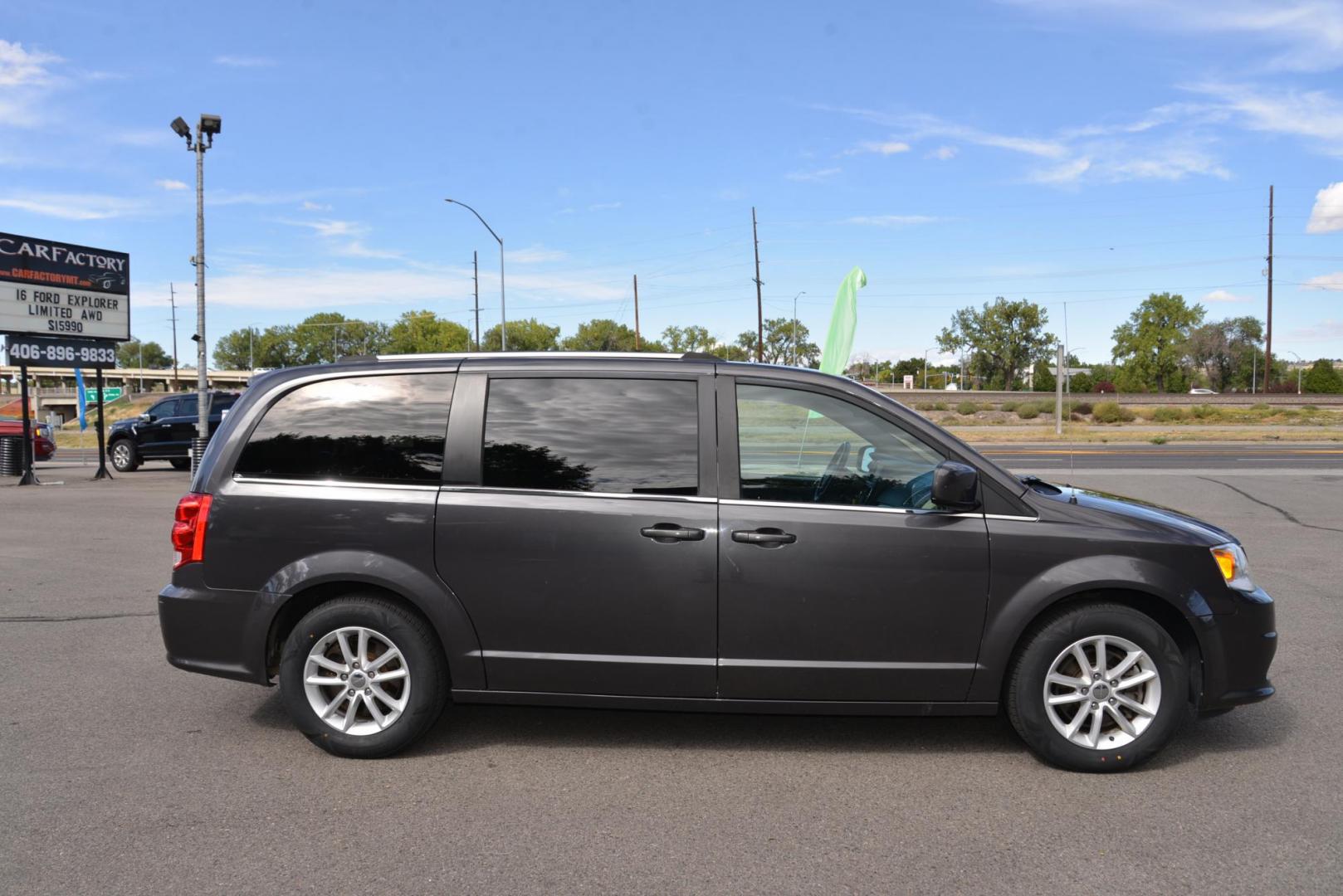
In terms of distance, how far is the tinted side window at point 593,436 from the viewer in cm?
437

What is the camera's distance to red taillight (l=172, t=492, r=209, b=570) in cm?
452

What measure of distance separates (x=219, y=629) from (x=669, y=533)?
84.5 inches

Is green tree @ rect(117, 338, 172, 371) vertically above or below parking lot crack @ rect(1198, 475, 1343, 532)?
above

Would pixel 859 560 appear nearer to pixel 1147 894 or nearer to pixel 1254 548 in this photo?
pixel 1147 894

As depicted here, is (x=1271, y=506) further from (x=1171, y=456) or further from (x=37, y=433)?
(x=37, y=433)

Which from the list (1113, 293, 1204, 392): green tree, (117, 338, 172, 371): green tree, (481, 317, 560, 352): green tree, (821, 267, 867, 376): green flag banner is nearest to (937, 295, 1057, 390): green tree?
(1113, 293, 1204, 392): green tree

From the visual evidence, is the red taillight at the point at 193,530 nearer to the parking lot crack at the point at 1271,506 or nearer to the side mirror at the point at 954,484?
the side mirror at the point at 954,484

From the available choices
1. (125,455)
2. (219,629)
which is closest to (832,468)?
(219,629)

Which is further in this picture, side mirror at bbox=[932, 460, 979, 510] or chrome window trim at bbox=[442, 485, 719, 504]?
chrome window trim at bbox=[442, 485, 719, 504]

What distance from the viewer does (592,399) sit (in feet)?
14.7

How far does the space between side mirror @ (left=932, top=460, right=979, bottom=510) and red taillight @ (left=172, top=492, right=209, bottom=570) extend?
10.8 ft

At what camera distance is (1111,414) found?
2010 inches

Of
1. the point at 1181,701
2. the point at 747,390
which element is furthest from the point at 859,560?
the point at 1181,701

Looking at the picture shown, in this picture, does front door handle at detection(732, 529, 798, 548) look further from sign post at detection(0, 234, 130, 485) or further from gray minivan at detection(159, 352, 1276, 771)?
sign post at detection(0, 234, 130, 485)
